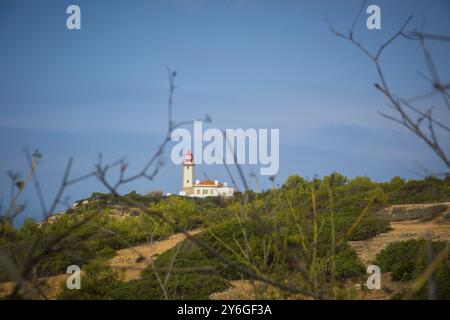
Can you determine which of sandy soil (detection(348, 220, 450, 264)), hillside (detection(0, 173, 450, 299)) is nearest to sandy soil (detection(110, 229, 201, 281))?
hillside (detection(0, 173, 450, 299))

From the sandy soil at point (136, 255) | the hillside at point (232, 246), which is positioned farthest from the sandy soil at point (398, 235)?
the sandy soil at point (136, 255)

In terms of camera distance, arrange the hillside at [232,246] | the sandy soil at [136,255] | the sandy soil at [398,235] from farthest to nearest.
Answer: the sandy soil at [136,255]
the sandy soil at [398,235]
the hillside at [232,246]

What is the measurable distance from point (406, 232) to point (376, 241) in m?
1.14

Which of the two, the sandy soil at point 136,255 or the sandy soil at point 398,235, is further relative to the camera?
the sandy soil at point 136,255

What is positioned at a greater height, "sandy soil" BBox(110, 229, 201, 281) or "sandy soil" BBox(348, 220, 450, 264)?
"sandy soil" BBox(348, 220, 450, 264)

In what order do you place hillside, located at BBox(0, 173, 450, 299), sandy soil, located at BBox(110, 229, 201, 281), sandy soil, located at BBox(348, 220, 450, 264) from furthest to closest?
sandy soil, located at BBox(110, 229, 201, 281) < sandy soil, located at BBox(348, 220, 450, 264) < hillside, located at BBox(0, 173, 450, 299)

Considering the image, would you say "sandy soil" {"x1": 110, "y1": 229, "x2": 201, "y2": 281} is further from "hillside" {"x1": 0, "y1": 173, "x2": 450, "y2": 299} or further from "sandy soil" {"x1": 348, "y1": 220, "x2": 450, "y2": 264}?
"sandy soil" {"x1": 348, "y1": 220, "x2": 450, "y2": 264}

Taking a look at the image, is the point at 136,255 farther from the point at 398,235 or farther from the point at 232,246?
the point at 398,235

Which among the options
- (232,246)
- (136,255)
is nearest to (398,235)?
(232,246)

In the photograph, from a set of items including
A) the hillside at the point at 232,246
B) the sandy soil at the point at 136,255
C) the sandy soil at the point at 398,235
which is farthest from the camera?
the sandy soil at the point at 136,255

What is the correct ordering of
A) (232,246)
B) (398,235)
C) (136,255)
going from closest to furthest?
(232,246)
(398,235)
(136,255)

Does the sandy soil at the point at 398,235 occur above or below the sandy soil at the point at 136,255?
above

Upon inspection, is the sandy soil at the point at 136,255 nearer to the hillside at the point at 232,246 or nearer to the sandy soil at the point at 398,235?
the hillside at the point at 232,246
